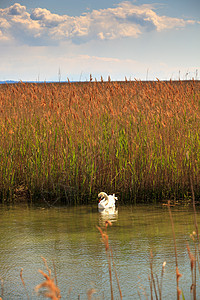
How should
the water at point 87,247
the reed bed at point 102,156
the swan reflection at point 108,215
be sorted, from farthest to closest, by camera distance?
the reed bed at point 102,156, the swan reflection at point 108,215, the water at point 87,247

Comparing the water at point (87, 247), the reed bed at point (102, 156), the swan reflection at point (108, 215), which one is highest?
the reed bed at point (102, 156)

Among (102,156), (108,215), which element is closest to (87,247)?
(108,215)

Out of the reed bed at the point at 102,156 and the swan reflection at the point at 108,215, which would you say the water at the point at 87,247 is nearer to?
the swan reflection at the point at 108,215

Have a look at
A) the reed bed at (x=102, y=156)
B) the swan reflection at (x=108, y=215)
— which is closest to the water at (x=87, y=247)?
the swan reflection at (x=108, y=215)

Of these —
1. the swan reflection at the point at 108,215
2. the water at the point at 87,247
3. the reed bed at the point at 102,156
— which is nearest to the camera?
the water at the point at 87,247

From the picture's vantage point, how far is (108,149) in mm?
5746

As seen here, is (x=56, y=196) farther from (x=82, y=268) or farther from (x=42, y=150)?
(x=82, y=268)

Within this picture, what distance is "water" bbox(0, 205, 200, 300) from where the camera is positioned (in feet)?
9.57

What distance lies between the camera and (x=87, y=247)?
3775mm

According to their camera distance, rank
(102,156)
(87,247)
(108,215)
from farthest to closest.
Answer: (102,156)
(108,215)
(87,247)

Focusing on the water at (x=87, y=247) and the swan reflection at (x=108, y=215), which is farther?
the swan reflection at (x=108, y=215)

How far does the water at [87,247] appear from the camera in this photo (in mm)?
2916

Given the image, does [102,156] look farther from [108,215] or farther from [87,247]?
[87,247]

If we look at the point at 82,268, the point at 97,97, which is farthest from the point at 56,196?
the point at 82,268
